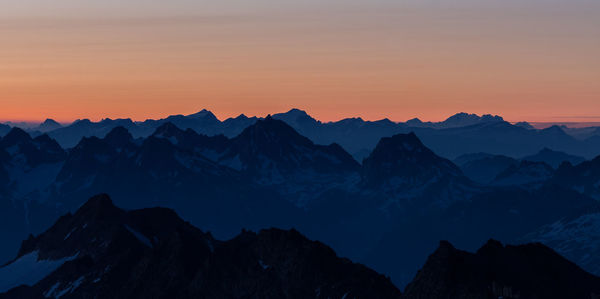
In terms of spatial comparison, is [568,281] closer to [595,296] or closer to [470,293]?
[595,296]

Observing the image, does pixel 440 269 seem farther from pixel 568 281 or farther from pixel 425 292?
pixel 568 281

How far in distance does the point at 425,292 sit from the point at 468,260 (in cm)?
1008

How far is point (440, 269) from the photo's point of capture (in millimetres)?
199000

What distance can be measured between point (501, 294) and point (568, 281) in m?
17.7

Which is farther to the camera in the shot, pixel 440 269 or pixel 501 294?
pixel 440 269

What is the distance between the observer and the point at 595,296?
18875 centimetres

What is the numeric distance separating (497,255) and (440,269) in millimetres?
11044

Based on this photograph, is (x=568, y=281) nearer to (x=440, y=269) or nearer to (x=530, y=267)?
(x=530, y=267)

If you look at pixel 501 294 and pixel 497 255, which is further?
pixel 497 255

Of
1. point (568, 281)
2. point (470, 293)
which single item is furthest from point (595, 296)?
point (470, 293)

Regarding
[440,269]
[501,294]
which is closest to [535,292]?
[501,294]

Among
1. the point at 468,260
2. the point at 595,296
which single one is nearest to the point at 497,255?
the point at 468,260

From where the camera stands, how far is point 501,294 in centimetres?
18675

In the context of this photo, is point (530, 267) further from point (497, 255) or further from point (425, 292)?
point (425, 292)
